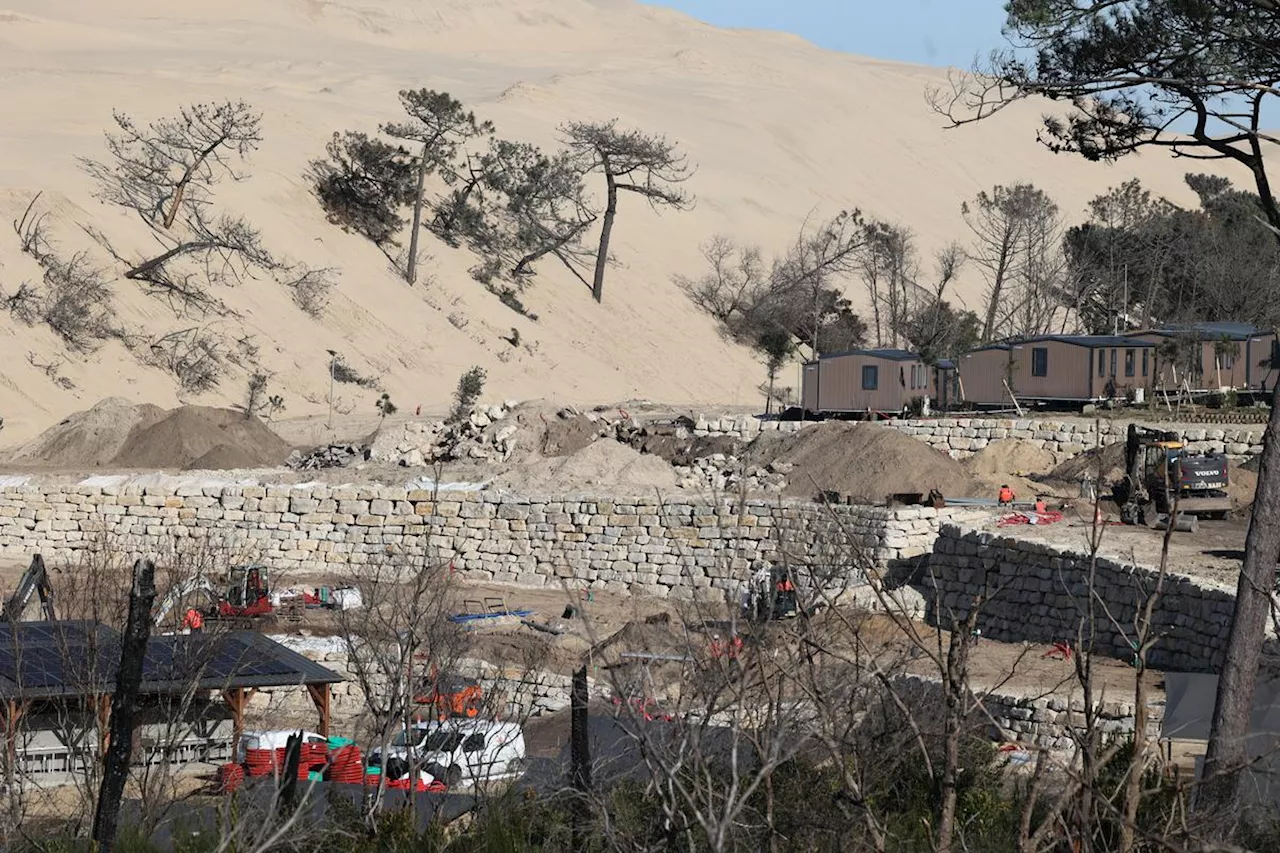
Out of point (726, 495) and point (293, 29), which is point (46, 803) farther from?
point (293, 29)

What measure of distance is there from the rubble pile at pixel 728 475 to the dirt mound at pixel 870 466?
241mm

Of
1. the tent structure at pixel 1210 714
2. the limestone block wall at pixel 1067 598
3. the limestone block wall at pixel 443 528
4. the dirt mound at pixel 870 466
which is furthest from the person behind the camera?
the dirt mound at pixel 870 466

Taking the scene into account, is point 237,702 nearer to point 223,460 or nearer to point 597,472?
point 597,472

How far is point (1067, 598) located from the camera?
2100cm

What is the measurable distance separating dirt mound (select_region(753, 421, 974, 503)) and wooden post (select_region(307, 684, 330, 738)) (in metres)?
12.1

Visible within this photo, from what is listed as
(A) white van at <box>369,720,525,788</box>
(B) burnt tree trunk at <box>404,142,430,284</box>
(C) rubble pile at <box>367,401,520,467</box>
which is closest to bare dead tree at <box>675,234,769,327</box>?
(B) burnt tree trunk at <box>404,142,430,284</box>

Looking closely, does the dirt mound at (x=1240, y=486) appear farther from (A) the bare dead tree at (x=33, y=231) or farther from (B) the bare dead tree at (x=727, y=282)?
(B) the bare dead tree at (x=727, y=282)

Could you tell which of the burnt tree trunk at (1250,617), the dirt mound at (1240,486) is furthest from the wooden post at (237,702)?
the dirt mound at (1240,486)

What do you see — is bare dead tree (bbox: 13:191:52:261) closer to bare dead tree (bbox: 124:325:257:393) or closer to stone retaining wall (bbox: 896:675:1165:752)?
bare dead tree (bbox: 124:325:257:393)

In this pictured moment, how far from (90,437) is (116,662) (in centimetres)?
2156

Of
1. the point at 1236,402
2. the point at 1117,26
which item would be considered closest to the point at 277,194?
the point at 1236,402

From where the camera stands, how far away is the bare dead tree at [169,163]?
50.2 m

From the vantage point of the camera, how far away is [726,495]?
29188mm

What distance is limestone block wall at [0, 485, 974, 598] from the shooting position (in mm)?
25781
